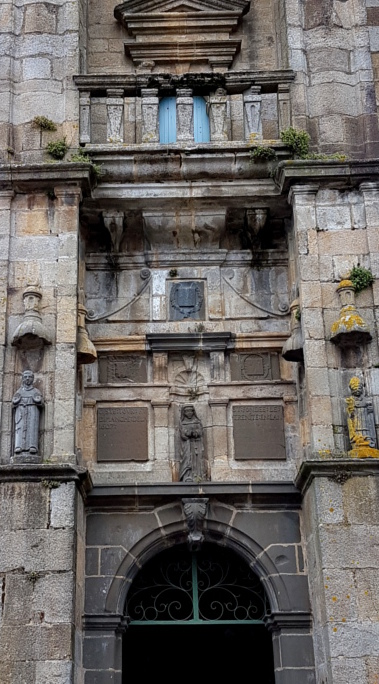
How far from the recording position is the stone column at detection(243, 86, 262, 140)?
11.6 meters

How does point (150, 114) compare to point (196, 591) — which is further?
point (150, 114)

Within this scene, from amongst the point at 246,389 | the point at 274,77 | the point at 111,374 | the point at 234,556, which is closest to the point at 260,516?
the point at 234,556

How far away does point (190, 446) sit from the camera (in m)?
10.9

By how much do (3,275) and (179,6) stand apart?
433 centimetres

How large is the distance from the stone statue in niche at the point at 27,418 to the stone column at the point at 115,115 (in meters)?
3.09

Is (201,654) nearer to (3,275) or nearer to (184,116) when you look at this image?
(3,275)

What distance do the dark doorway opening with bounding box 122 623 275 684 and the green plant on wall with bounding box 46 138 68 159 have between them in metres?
7.41

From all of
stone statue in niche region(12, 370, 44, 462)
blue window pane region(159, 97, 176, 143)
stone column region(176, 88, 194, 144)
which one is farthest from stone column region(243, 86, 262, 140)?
stone statue in niche region(12, 370, 44, 462)

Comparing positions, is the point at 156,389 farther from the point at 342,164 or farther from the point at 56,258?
the point at 342,164

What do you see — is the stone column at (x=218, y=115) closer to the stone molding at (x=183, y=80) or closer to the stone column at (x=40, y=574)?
the stone molding at (x=183, y=80)

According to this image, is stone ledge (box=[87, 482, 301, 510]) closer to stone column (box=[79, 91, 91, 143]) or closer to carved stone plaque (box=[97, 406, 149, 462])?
carved stone plaque (box=[97, 406, 149, 462])

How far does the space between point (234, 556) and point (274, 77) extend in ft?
17.7

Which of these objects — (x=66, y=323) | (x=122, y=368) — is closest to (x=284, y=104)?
(x=122, y=368)

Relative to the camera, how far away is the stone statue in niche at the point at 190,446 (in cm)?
1073
